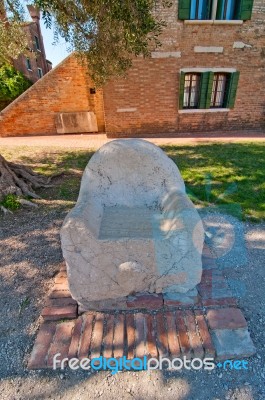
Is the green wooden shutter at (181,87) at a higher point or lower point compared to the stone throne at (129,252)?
higher

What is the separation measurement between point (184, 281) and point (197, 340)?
1.51 ft

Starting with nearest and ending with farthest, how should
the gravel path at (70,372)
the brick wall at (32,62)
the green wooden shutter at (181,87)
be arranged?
the gravel path at (70,372), the green wooden shutter at (181,87), the brick wall at (32,62)

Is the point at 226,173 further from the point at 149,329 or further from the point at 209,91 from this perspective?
the point at 209,91

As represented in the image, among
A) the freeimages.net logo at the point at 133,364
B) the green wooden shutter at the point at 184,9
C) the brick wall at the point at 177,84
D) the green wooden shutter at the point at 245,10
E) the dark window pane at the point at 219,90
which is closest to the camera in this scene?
the freeimages.net logo at the point at 133,364

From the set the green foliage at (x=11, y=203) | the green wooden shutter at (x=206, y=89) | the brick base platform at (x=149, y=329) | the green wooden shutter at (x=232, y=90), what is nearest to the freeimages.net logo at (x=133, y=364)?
the brick base platform at (x=149, y=329)

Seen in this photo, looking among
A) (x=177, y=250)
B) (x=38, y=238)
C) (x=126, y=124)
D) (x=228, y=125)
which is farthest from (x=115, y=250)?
(x=228, y=125)

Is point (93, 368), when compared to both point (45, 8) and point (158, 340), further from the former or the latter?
point (45, 8)

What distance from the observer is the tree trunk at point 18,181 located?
163 inches

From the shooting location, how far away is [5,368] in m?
1.75

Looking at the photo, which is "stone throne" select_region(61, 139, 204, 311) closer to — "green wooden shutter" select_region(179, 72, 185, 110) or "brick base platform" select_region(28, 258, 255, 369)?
"brick base platform" select_region(28, 258, 255, 369)

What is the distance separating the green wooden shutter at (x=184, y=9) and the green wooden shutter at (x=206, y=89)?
6.08 ft

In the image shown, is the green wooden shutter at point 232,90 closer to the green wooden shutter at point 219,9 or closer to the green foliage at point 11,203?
the green wooden shutter at point 219,9

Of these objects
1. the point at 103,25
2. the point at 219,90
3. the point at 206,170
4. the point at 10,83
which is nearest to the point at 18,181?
the point at 103,25

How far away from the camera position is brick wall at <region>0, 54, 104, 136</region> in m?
9.16
